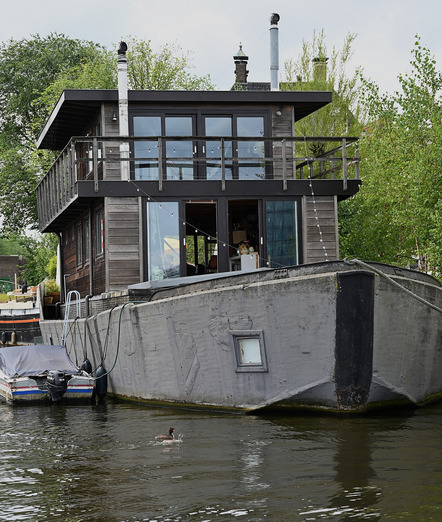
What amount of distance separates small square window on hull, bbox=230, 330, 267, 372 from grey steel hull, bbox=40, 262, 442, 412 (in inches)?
1.0

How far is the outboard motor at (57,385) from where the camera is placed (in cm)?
1551

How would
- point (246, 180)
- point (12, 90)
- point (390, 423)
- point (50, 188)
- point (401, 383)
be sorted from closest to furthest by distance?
1. point (390, 423)
2. point (401, 383)
3. point (246, 180)
4. point (50, 188)
5. point (12, 90)

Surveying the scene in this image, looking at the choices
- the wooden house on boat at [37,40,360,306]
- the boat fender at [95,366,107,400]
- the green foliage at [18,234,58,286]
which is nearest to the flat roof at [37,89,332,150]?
the wooden house on boat at [37,40,360,306]

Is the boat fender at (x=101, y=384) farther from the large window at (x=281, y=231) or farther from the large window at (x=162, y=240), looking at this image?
the large window at (x=281, y=231)

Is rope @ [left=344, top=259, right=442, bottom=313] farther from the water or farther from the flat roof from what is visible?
the flat roof

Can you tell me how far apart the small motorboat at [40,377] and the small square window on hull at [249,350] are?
444 cm

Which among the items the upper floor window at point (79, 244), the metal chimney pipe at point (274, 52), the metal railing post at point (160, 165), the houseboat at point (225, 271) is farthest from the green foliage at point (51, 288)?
the metal railing post at point (160, 165)

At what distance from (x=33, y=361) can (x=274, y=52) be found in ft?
30.4

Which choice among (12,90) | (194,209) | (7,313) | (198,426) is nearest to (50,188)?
(194,209)

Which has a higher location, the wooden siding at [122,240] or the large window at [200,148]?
the large window at [200,148]

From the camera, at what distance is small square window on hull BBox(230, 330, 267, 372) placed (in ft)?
39.9

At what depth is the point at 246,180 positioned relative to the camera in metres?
16.9

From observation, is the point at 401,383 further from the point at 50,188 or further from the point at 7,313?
the point at 7,313

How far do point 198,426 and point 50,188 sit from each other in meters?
13.9
